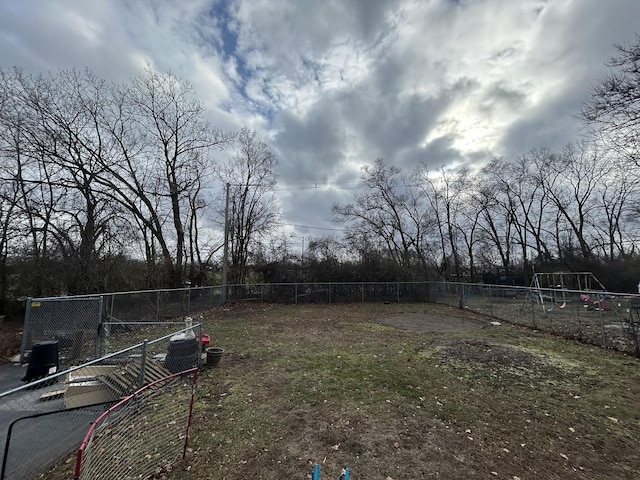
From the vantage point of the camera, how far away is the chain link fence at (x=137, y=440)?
2480 millimetres

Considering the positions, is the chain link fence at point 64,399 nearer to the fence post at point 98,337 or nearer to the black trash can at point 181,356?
the black trash can at point 181,356

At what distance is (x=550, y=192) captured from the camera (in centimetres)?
2808

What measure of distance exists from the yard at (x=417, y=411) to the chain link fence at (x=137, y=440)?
0.67ft

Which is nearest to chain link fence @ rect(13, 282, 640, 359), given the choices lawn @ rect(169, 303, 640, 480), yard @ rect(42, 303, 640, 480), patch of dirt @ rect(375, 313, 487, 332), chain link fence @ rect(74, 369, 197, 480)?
yard @ rect(42, 303, 640, 480)

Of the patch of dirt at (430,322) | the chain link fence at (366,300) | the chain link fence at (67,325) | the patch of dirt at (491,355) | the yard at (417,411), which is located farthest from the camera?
the patch of dirt at (430,322)

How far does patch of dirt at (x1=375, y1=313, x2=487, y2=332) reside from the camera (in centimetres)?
1134

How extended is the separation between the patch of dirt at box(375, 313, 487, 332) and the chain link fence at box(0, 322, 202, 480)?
8529mm

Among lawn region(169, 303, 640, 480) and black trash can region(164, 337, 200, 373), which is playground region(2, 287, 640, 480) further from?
black trash can region(164, 337, 200, 373)

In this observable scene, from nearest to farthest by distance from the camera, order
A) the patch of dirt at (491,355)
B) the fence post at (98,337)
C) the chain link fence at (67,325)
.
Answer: the patch of dirt at (491,355), the chain link fence at (67,325), the fence post at (98,337)

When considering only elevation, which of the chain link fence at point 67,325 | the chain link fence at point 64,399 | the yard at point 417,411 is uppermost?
the chain link fence at point 67,325

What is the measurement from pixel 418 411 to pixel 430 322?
8981 mm

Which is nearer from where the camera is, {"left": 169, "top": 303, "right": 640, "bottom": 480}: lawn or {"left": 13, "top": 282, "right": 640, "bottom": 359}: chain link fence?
{"left": 169, "top": 303, "right": 640, "bottom": 480}: lawn

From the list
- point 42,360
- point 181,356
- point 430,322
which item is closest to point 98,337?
point 42,360

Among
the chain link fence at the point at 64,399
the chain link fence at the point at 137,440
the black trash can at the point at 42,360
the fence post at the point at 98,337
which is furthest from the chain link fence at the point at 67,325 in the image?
the chain link fence at the point at 137,440
